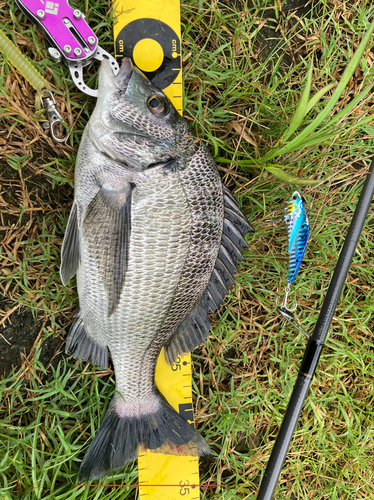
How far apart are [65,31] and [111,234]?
1054 mm

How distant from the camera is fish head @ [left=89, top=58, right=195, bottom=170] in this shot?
1.40m

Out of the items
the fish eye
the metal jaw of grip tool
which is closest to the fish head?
the fish eye

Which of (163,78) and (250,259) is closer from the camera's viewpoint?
(163,78)

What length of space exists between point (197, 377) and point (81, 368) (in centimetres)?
70

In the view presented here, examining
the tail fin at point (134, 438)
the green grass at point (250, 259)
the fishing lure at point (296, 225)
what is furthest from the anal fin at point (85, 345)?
the fishing lure at point (296, 225)

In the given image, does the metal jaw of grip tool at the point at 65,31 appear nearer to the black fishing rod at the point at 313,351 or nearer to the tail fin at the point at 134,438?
the black fishing rod at the point at 313,351

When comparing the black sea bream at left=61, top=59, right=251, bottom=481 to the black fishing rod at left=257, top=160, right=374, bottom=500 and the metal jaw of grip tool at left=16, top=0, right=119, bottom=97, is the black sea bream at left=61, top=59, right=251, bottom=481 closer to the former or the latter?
the metal jaw of grip tool at left=16, top=0, right=119, bottom=97

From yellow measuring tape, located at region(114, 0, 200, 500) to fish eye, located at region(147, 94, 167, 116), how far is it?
42 cm

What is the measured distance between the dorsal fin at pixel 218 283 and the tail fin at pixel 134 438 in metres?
0.31

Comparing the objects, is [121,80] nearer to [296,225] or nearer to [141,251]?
[141,251]

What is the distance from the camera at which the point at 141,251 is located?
142cm

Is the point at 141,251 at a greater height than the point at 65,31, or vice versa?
the point at 65,31

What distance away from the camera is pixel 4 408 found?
167cm

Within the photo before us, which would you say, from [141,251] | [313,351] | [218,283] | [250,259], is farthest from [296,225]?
[141,251]
